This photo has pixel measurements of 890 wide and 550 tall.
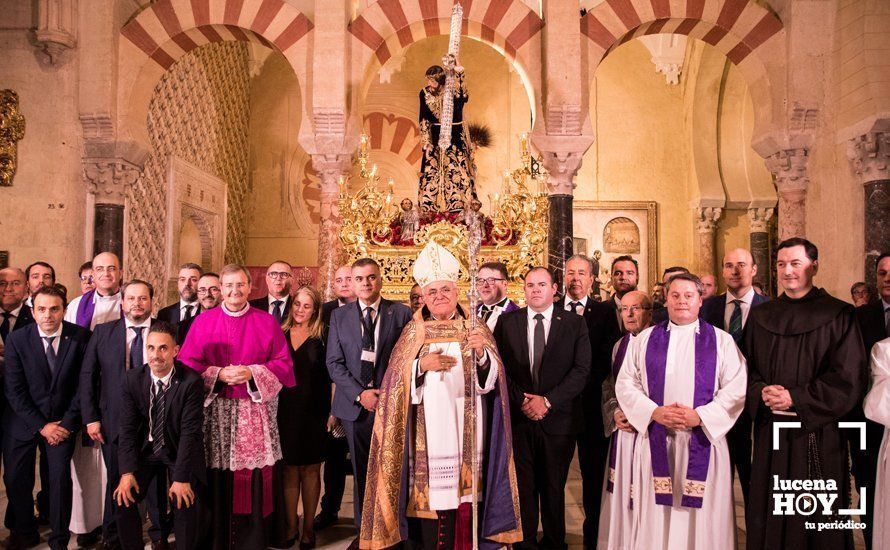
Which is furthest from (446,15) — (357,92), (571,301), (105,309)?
(105,309)

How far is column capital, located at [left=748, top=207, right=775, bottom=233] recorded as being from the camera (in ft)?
39.4

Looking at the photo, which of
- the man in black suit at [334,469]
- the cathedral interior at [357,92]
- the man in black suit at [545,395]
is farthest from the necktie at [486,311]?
the cathedral interior at [357,92]

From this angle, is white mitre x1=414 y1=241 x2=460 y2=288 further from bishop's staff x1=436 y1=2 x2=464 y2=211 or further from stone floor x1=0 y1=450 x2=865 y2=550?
stone floor x1=0 y1=450 x2=865 y2=550

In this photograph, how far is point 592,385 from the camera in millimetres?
4391

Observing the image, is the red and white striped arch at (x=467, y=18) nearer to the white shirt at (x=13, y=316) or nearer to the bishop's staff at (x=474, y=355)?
the white shirt at (x=13, y=316)

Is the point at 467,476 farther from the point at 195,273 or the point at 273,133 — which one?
the point at 273,133

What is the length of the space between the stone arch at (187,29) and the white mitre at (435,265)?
18.1 feet

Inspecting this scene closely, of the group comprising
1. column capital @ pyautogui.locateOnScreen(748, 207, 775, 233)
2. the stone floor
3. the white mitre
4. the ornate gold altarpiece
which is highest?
column capital @ pyautogui.locateOnScreen(748, 207, 775, 233)

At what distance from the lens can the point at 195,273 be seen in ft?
17.4

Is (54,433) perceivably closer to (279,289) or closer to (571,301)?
(279,289)

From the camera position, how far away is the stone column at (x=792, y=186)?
7902 mm

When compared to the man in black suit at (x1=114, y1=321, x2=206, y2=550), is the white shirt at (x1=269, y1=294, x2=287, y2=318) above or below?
above

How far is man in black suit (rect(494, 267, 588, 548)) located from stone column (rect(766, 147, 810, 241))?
16.9ft

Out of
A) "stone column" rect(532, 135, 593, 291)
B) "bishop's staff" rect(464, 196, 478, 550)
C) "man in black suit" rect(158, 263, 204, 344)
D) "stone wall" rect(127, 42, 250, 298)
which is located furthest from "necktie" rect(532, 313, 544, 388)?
"stone wall" rect(127, 42, 250, 298)
